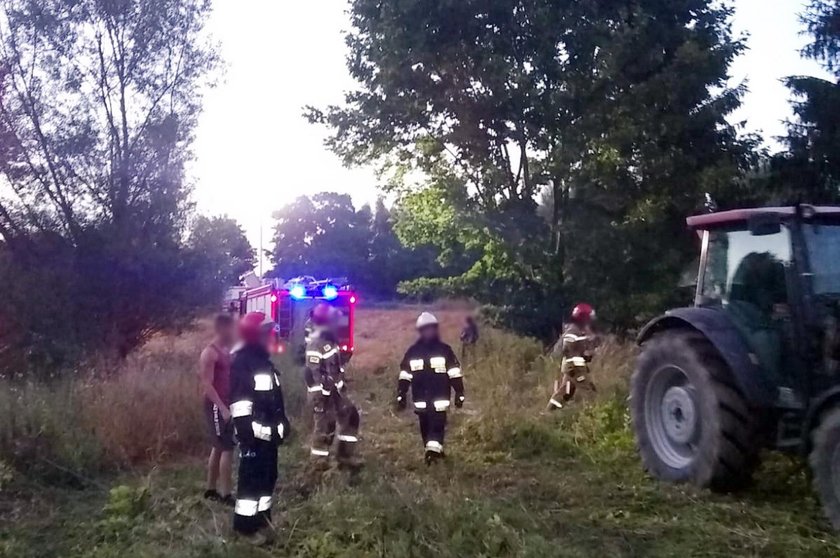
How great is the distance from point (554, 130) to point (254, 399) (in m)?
10.9

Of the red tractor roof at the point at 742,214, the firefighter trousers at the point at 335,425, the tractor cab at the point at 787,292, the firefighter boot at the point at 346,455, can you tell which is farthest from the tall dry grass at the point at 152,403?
the tractor cab at the point at 787,292

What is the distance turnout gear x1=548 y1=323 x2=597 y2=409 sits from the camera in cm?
1117

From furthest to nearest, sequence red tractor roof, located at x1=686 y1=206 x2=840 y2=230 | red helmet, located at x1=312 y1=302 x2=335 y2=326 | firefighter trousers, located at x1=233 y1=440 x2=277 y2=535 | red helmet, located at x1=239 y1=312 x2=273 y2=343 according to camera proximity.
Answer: red helmet, located at x1=312 y1=302 x2=335 y2=326 → red tractor roof, located at x1=686 y1=206 x2=840 y2=230 → red helmet, located at x1=239 y1=312 x2=273 y2=343 → firefighter trousers, located at x1=233 y1=440 x2=277 y2=535

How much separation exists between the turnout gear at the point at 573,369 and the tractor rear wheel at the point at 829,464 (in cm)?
521

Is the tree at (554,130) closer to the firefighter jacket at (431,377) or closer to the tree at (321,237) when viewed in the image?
the firefighter jacket at (431,377)

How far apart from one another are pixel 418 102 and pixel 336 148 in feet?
7.60

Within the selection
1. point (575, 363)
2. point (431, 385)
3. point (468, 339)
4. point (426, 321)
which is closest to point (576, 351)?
point (575, 363)

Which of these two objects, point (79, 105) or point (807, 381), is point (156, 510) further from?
point (79, 105)

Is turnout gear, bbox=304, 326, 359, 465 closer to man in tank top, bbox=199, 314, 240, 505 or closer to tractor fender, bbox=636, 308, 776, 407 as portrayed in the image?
man in tank top, bbox=199, 314, 240, 505

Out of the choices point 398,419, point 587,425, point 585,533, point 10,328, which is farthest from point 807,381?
point 10,328

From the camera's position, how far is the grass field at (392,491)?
558 centimetres

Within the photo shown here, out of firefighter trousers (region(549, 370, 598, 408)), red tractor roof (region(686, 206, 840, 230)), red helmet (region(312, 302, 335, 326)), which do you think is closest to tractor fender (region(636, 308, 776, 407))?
red tractor roof (region(686, 206, 840, 230))

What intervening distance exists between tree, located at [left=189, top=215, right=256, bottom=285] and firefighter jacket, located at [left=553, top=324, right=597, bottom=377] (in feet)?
22.7

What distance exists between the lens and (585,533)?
231 inches
